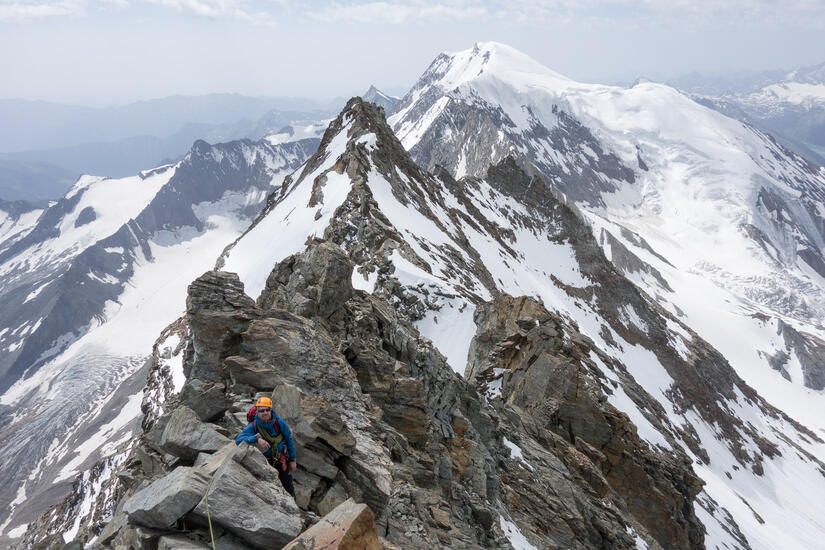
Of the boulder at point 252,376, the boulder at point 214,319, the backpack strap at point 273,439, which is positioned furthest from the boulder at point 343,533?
the boulder at point 214,319

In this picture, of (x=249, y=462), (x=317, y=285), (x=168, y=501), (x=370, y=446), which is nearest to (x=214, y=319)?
(x=317, y=285)

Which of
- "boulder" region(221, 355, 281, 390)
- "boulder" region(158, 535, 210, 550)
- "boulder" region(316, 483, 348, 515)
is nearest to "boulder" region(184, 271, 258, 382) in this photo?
"boulder" region(221, 355, 281, 390)

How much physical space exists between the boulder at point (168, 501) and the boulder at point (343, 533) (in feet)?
5.83

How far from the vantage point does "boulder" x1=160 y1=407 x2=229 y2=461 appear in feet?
29.3

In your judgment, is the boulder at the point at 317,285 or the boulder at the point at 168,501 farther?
the boulder at the point at 317,285

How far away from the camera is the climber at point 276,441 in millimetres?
8477

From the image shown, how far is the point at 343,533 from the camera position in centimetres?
671

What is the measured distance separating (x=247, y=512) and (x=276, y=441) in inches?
66.9

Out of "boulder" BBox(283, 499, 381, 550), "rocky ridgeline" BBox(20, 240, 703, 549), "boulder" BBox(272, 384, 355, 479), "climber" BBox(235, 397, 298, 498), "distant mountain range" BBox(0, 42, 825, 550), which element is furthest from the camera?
"distant mountain range" BBox(0, 42, 825, 550)

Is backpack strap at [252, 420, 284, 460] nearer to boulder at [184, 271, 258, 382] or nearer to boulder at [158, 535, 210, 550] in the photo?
boulder at [158, 535, 210, 550]

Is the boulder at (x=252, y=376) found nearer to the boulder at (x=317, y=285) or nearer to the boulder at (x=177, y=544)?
the boulder at (x=177, y=544)

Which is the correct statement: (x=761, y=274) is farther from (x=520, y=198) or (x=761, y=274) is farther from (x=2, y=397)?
(x=2, y=397)

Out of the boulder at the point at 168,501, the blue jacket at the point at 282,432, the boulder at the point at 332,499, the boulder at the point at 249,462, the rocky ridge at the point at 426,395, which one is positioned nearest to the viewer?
the boulder at the point at 168,501

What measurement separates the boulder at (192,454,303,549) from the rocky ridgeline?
0.9 inches
